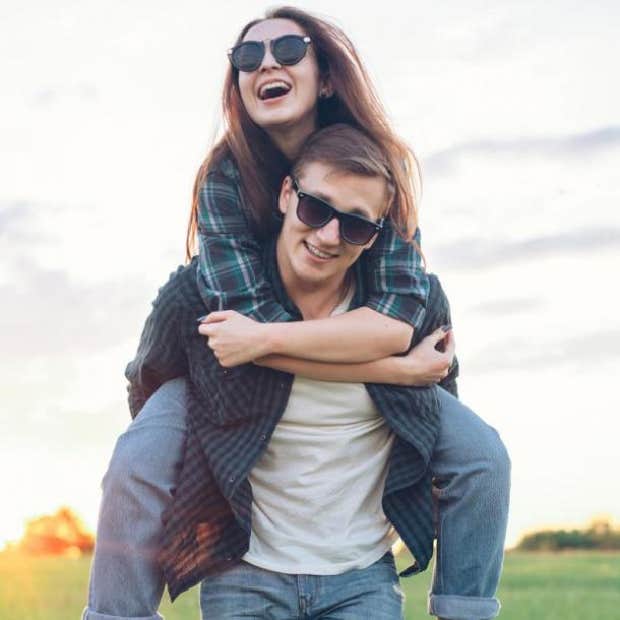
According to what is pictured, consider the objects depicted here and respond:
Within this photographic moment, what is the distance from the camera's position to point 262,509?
15.3 feet

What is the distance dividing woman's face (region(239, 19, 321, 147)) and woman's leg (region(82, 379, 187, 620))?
3.98 feet

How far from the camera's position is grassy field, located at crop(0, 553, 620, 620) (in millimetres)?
10461

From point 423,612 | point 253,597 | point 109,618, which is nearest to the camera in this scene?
point 109,618

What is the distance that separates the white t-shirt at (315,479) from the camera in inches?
181

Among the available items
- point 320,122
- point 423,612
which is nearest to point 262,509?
point 320,122

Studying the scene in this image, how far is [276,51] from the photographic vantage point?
481cm

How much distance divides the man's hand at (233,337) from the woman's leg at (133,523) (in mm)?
356

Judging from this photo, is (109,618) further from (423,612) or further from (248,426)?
(423,612)

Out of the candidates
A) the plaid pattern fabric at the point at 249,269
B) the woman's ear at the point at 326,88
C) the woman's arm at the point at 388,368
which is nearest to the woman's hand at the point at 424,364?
the woman's arm at the point at 388,368

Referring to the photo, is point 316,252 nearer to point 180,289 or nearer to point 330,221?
point 330,221

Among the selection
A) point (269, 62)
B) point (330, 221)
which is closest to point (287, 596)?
point (330, 221)

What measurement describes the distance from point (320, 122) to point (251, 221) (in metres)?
0.53

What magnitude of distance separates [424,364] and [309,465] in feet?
1.86

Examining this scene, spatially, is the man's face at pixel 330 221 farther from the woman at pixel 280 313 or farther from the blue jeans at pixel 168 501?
the blue jeans at pixel 168 501
